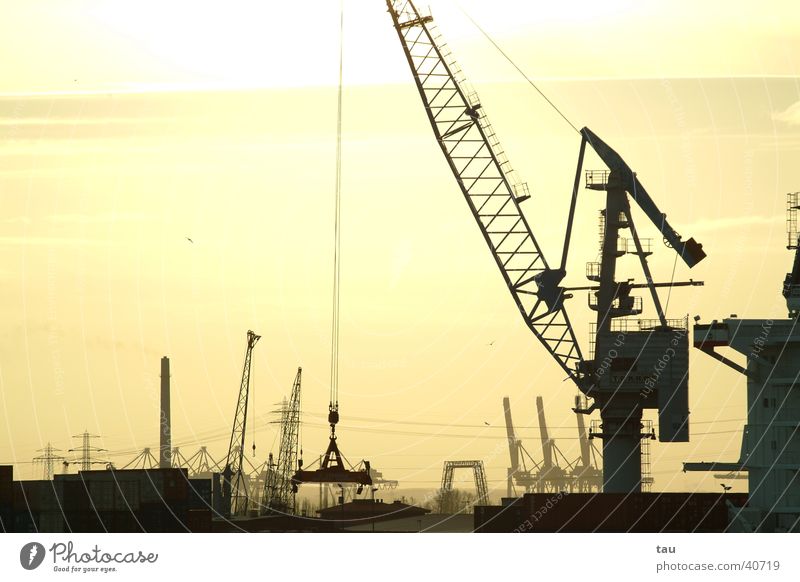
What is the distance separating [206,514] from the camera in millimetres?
108562

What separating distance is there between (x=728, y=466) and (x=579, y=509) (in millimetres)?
11107

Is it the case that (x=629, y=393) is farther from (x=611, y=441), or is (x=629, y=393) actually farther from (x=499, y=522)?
(x=499, y=522)

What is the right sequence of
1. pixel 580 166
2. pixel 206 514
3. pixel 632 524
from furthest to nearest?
pixel 206 514 → pixel 580 166 → pixel 632 524

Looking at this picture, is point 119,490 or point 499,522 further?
point 119,490

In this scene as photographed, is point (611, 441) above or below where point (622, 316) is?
below

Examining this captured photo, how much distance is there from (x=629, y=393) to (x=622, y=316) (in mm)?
4793
